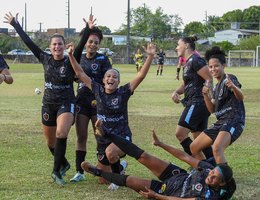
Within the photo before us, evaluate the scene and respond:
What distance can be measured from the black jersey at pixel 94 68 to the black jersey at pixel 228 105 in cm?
194

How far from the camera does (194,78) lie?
9.31 meters

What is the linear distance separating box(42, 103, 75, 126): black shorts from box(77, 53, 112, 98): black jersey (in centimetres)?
57

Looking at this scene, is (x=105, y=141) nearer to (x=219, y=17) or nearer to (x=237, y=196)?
(x=237, y=196)

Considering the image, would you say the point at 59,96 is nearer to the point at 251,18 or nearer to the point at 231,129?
the point at 231,129

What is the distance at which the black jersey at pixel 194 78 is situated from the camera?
9242mm

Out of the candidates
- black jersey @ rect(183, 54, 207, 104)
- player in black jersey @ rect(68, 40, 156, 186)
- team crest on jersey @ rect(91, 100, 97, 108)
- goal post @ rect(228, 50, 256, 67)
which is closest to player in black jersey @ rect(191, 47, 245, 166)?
black jersey @ rect(183, 54, 207, 104)

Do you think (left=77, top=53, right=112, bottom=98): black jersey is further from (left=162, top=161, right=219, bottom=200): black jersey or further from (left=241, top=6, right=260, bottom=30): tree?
(left=241, top=6, right=260, bottom=30): tree

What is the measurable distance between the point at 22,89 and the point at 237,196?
21.2 meters

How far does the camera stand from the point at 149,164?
24.8 feet

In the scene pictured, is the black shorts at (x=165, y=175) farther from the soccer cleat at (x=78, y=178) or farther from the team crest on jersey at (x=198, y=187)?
the soccer cleat at (x=78, y=178)

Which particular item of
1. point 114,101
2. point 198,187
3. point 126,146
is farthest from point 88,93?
point 198,187

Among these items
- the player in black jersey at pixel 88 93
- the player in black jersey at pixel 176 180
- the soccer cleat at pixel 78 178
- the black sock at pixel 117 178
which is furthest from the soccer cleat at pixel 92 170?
the player in black jersey at pixel 88 93

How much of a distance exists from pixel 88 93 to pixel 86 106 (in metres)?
0.21

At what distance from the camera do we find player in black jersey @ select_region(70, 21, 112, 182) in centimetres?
921
